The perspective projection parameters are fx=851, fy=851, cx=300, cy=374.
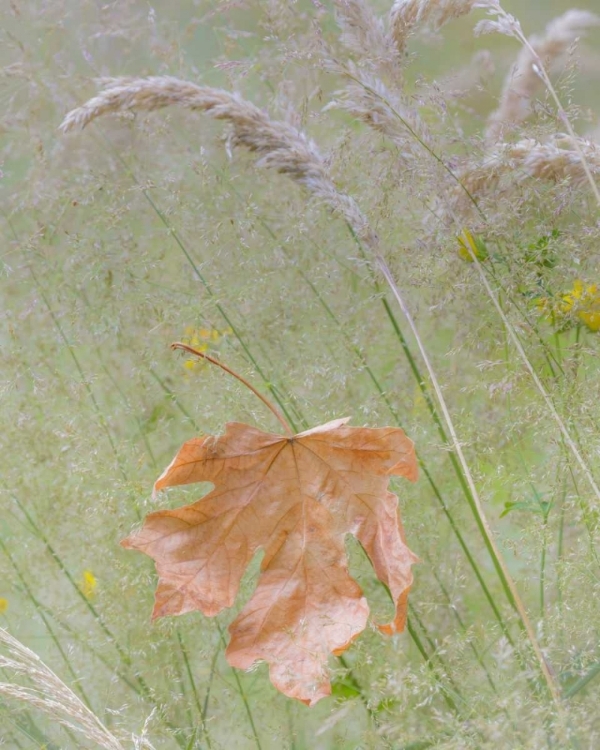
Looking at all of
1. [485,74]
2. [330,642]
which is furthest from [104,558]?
[485,74]

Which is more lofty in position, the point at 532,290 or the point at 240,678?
the point at 532,290

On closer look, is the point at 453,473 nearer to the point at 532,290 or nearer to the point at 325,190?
the point at 532,290

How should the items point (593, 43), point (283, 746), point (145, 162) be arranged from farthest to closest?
point (593, 43) < point (145, 162) < point (283, 746)

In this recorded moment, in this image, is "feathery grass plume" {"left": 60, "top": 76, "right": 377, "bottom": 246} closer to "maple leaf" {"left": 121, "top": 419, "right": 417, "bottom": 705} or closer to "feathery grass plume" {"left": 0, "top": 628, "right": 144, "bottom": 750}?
"maple leaf" {"left": 121, "top": 419, "right": 417, "bottom": 705}

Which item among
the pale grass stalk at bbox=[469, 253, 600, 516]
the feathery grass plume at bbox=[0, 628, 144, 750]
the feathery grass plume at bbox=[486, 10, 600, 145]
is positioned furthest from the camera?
the feathery grass plume at bbox=[486, 10, 600, 145]

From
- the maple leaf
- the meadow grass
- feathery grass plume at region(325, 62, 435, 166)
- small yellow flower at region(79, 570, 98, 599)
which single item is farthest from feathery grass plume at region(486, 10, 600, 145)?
small yellow flower at region(79, 570, 98, 599)

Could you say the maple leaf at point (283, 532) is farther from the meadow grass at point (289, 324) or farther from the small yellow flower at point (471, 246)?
the small yellow flower at point (471, 246)

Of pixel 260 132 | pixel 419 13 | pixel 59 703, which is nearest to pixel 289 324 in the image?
pixel 260 132

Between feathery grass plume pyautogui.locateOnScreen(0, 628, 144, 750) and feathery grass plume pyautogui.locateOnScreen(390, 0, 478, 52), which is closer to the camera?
feathery grass plume pyautogui.locateOnScreen(0, 628, 144, 750)
